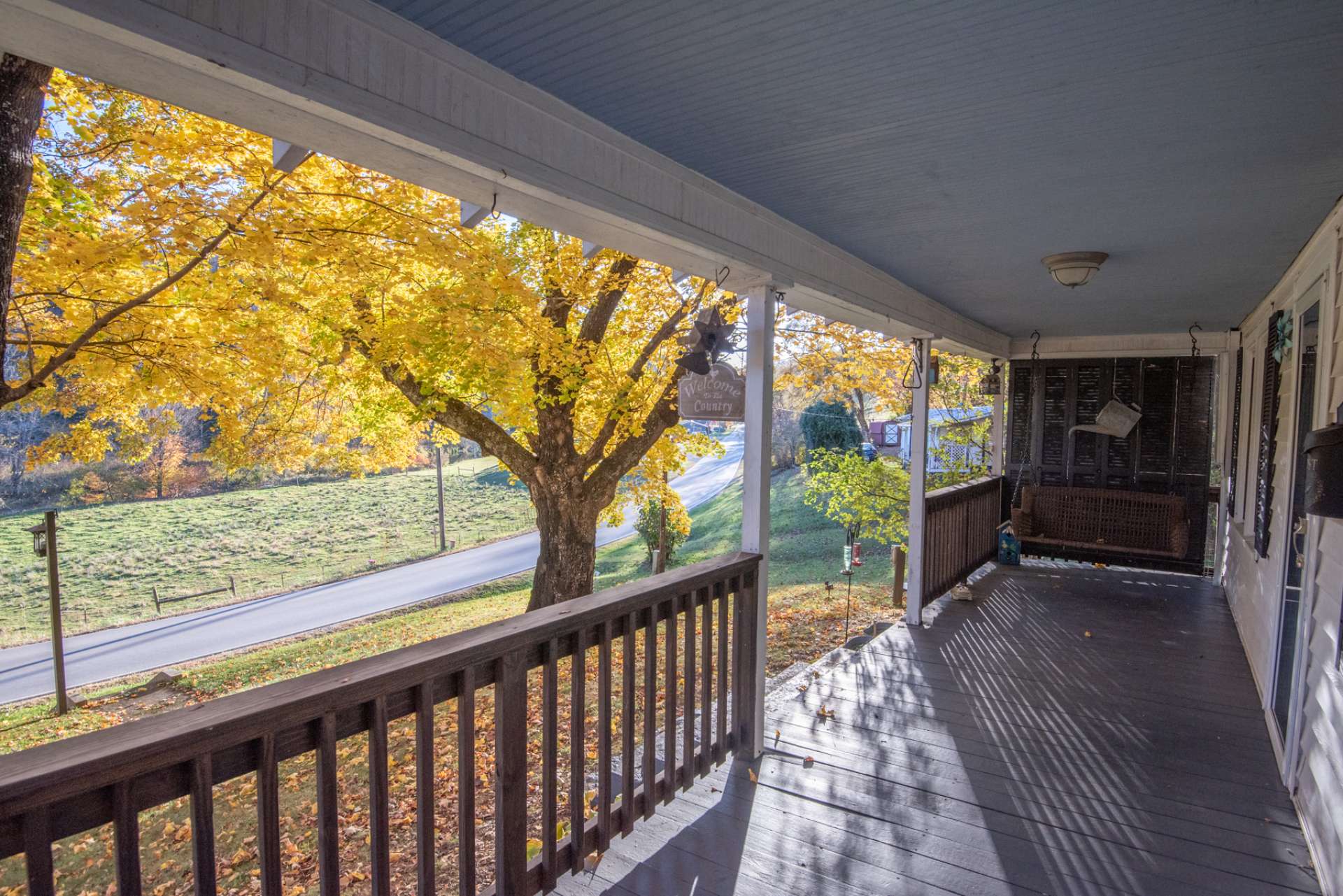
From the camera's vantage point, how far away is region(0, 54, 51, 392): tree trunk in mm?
2793

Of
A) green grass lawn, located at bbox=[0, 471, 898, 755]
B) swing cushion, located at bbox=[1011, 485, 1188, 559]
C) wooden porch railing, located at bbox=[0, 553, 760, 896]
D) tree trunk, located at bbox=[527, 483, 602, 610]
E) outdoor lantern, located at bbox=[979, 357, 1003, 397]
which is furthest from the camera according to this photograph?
green grass lawn, located at bbox=[0, 471, 898, 755]

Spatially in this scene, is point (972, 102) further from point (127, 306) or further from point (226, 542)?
point (226, 542)

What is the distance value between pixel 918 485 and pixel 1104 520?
104 inches

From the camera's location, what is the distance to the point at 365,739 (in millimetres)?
7078

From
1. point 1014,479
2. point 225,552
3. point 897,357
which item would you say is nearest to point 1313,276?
point 1014,479

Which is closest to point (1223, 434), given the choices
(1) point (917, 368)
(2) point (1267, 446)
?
(2) point (1267, 446)

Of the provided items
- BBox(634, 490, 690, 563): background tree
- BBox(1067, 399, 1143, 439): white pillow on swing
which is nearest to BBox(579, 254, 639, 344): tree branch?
BBox(634, 490, 690, 563): background tree

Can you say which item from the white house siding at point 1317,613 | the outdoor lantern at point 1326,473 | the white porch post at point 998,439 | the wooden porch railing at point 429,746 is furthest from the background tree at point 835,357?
the outdoor lantern at point 1326,473

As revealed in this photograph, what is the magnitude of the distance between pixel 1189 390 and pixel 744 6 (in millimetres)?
6427

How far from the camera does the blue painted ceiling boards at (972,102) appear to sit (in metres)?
1.41

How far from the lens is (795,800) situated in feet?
8.39

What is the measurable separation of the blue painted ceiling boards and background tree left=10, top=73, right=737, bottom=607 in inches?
91.3

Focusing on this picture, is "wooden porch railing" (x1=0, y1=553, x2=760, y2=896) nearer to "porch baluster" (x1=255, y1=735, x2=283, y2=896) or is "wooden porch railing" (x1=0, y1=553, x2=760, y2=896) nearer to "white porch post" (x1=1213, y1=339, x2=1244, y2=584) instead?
"porch baluster" (x1=255, y1=735, x2=283, y2=896)

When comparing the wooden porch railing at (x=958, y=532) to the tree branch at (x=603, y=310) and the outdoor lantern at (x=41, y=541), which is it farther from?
the outdoor lantern at (x=41, y=541)
